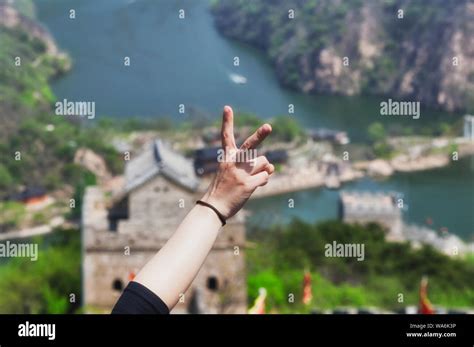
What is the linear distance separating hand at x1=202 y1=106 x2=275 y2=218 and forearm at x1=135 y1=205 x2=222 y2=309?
33 millimetres

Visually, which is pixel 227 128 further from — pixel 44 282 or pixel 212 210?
pixel 44 282

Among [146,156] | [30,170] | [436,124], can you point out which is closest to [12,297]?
[146,156]

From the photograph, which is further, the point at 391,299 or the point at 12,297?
the point at 391,299

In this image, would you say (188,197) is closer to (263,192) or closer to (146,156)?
(146,156)

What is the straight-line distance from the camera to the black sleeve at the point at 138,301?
34.5 inches

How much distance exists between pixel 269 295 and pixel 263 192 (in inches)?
160

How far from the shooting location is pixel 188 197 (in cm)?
555

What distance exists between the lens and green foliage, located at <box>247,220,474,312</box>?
6.62 metres

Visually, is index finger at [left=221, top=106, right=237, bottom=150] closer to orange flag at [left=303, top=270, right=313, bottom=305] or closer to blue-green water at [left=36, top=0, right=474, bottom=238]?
orange flag at [left=303, top=270, right=313, bottom=305]

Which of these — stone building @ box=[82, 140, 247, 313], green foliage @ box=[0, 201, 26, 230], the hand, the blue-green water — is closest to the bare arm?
the hand

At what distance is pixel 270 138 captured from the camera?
10742mm

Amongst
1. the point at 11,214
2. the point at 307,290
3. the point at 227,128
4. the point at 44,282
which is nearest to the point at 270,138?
the point at 11,214
